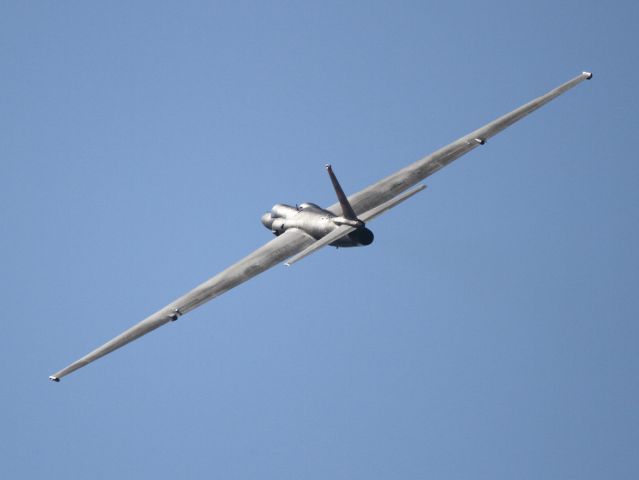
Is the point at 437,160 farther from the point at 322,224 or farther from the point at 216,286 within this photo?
the point at 216,286

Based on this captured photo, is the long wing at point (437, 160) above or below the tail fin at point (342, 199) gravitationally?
above

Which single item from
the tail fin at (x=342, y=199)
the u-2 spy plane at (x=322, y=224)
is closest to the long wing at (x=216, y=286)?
the u-2 spy plane at (x=322, y=224)

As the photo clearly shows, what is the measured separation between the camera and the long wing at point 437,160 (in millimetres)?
117812

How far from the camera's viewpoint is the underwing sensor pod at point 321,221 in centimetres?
11038

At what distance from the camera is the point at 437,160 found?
11956 cm

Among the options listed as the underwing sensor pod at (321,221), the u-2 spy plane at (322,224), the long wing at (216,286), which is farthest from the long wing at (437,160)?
the long wing at (216,286)

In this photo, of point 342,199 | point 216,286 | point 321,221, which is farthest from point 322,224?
point 216,286

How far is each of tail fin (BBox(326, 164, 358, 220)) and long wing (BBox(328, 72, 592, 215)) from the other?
6.04m

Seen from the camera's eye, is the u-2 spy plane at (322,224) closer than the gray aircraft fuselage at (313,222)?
Yes

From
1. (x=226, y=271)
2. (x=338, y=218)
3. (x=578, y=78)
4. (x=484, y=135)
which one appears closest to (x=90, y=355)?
(x=226, y=271)

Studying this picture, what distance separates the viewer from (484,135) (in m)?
120

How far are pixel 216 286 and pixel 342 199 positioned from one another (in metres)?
11.5

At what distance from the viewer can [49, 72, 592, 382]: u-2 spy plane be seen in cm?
10794

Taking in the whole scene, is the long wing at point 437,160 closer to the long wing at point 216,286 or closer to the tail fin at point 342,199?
the long wing at point 216,286
